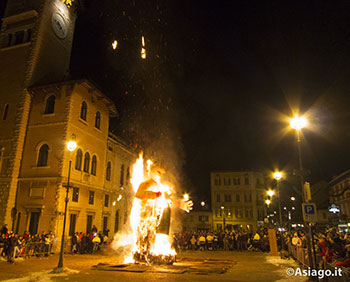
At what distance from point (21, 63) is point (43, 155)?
9.67 metres

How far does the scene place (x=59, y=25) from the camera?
29859 millimetres

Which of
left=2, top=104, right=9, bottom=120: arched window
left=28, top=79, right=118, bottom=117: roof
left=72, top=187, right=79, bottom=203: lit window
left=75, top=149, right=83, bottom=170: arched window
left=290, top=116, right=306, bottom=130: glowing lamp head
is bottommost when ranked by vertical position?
left=72, top=187, right=79, bottom=203: lit window

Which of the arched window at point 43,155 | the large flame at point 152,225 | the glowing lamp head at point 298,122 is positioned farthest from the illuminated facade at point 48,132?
the glowing lamp head at point 298,122

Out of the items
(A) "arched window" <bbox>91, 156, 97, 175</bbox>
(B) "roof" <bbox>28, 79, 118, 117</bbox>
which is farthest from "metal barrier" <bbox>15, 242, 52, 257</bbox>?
(B) "roof" <bbox>28, 79, 118, 117</bbox>

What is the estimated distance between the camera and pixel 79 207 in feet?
77.2

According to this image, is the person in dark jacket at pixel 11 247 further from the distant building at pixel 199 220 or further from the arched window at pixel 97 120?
the distant building at pixel 199 220

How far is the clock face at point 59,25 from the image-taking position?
28867mm

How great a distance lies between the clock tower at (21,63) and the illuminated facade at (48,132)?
78 mm

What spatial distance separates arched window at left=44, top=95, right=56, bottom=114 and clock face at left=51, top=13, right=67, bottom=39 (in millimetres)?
8636

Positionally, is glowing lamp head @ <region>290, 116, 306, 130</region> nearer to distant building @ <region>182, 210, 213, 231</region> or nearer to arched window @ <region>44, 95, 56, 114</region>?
arched window @ <region>44, 95, 56, 114</region>

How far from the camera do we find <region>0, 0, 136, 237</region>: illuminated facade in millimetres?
22156

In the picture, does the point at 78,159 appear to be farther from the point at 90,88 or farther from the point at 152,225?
the point at 152,225

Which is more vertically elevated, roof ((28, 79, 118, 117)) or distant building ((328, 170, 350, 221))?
roof ((28, 79, 118, 117))

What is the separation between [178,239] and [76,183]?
10.8 metres
